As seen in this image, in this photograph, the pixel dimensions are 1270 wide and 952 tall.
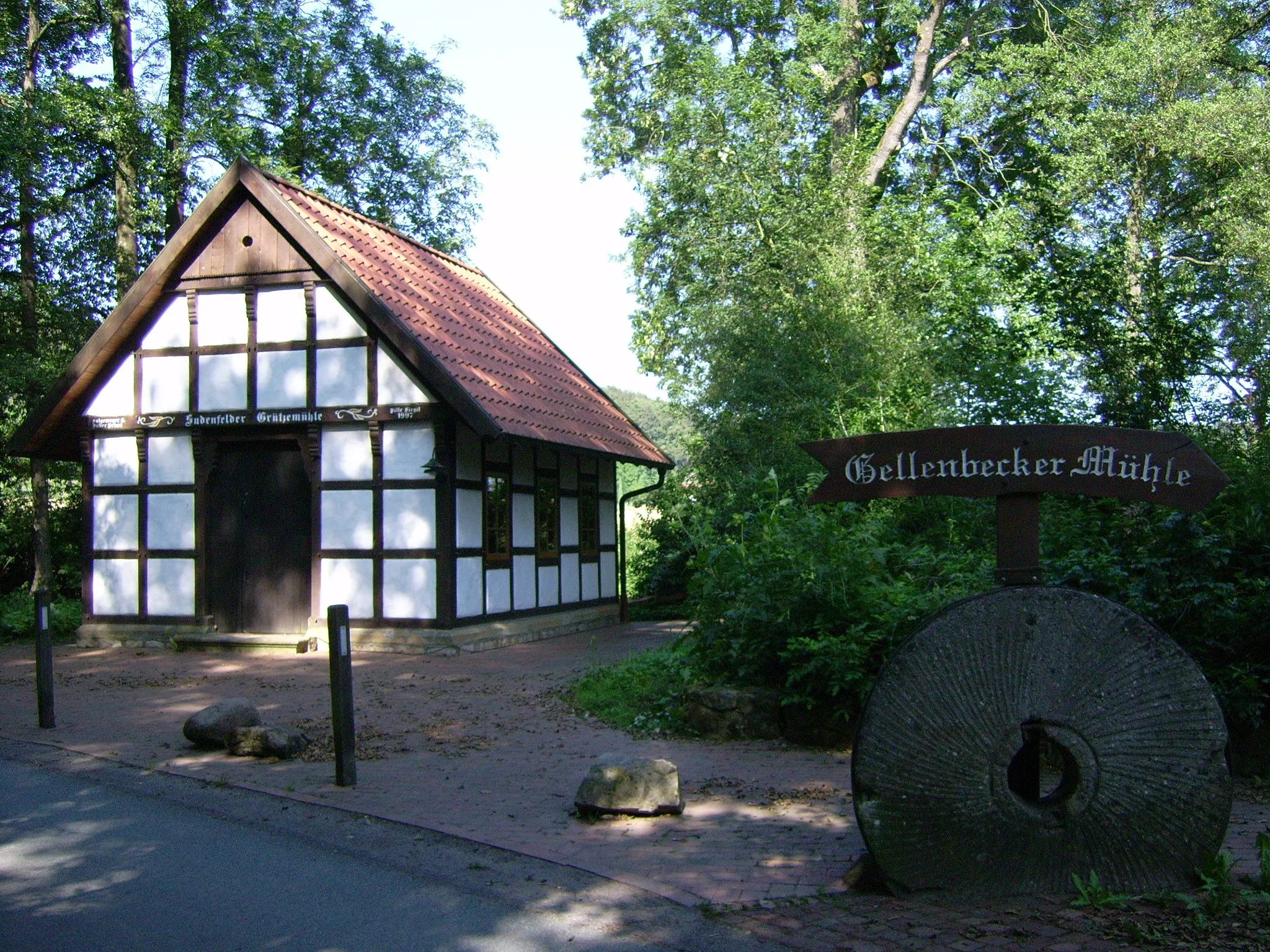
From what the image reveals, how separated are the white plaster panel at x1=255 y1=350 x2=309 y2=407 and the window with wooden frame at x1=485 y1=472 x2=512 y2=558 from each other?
8.91 feet

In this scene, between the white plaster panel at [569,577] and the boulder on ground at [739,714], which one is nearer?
the boulder on ground at [739,714]

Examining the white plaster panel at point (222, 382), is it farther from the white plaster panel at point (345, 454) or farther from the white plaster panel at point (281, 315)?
the white plaster panel at point (345, 454)

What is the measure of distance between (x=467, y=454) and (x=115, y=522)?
5278 mm

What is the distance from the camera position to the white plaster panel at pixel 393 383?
14.4m

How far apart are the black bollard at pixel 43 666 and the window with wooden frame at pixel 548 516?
8153mm

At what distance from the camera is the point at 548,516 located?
17.4m

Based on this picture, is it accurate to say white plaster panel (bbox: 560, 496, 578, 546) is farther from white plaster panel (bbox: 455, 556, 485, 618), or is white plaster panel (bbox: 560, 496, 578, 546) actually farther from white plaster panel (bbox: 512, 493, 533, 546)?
white plaster panel (bbox: 455, 556, 485, 618)

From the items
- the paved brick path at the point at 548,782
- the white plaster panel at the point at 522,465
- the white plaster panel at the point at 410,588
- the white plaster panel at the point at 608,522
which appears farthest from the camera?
the white plaster panel at the point at 608,522

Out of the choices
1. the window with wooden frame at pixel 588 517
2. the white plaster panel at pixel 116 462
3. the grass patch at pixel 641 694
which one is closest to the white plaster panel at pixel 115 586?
the white plaster panel at pixel 116 462

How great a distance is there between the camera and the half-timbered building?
14.4m

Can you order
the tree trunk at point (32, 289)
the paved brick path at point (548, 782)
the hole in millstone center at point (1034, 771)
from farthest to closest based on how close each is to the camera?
the tree trunk at point (32, 289) < the hole in millstone center at point (1034, 771) < the paved brick path at point (548, 782)

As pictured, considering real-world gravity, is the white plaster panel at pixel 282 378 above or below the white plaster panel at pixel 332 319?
below

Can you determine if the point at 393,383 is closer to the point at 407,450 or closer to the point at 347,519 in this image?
the point at 407,450

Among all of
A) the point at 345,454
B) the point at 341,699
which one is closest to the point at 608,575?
the point at 345,454
